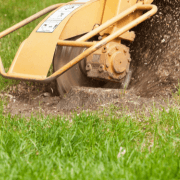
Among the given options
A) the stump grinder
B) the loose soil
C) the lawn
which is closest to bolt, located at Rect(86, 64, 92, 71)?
the stump grinder

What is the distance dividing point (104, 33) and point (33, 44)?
71 cm

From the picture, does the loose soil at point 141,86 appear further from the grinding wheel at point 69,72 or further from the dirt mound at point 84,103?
the grinding wheel at point 69,72

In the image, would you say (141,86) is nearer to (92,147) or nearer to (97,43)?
(97,43)

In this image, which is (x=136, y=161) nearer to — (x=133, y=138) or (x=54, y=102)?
(x=133, y=138)

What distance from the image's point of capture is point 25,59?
2.63 meters

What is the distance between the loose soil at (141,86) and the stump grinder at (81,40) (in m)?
0.20

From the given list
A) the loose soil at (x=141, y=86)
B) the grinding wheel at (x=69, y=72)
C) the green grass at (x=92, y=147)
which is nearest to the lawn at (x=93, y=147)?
the green grass at (x=92, y=147)

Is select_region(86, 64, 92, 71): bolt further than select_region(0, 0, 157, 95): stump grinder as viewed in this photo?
Yes

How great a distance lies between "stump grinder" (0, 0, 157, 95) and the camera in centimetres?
256

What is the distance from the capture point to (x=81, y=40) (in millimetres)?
2420

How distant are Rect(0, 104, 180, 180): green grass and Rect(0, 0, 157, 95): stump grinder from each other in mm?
492

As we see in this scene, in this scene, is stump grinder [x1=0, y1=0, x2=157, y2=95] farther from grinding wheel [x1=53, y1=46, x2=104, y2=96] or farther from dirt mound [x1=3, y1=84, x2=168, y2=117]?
dirt mound [x1=3, y1=84, x2=168, y2=117]

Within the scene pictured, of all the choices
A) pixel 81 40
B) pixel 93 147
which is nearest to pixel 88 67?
pixel 81 40

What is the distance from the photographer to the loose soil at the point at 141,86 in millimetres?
2725
